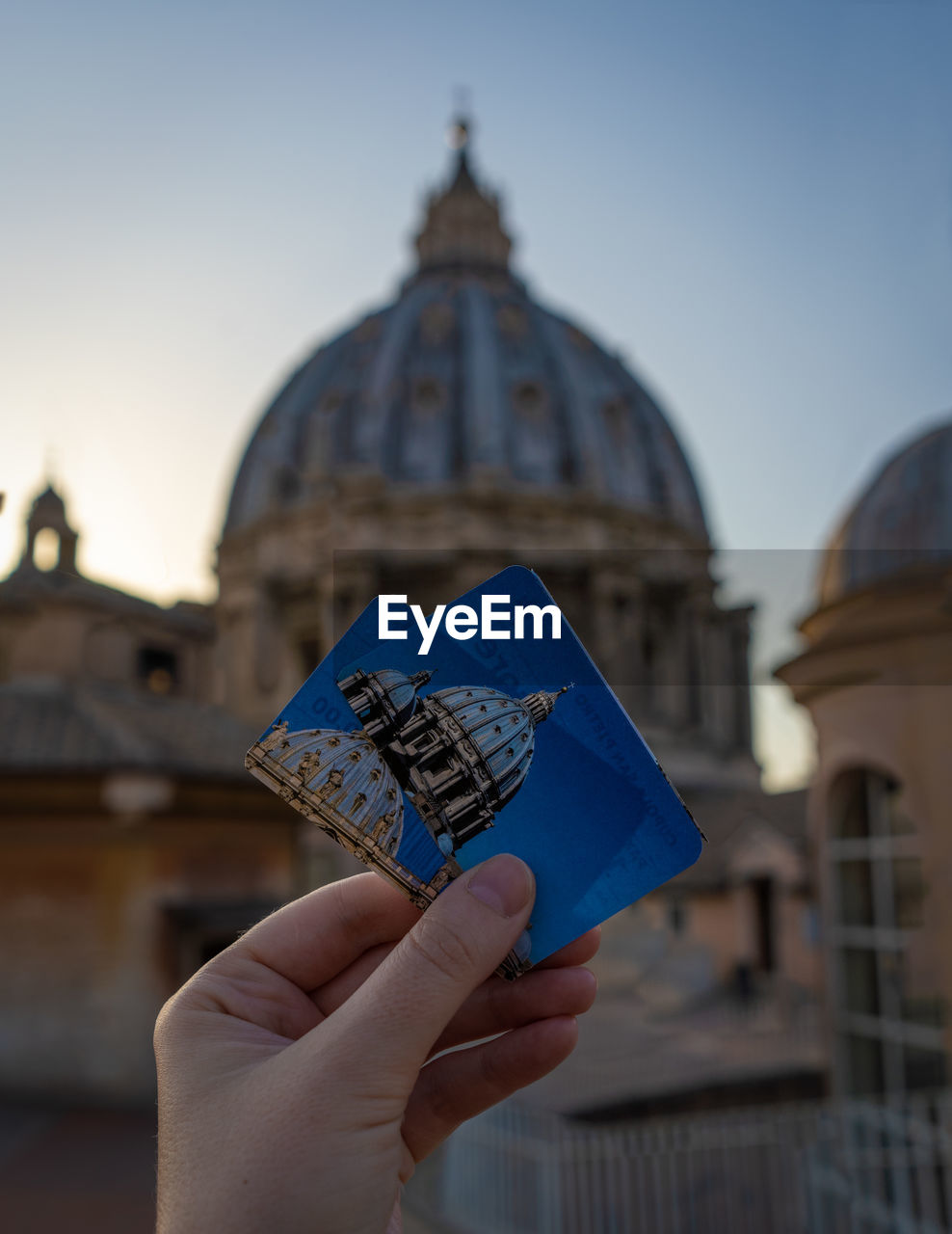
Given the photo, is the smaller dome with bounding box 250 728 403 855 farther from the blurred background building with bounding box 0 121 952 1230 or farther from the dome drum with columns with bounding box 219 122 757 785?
the dome drum with columns with bounding box 219 122 757 785

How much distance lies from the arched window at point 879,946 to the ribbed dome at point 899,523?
1.42 metres

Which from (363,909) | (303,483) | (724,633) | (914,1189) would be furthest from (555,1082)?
(303,483)

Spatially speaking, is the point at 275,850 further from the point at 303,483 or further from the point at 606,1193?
the point at 303,483

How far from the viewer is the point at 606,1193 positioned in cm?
739

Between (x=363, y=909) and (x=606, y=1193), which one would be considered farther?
(x=606, y=1193)

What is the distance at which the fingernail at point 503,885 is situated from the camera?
1551mm

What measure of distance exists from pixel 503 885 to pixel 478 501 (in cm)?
3334

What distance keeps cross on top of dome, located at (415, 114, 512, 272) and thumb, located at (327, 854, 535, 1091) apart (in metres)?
48.9

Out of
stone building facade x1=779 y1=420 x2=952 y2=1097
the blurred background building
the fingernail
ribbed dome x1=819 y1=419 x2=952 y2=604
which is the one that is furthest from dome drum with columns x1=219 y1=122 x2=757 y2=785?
the fingernail

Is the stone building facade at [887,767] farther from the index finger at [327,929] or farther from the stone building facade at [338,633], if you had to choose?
the index finger at [327,929]

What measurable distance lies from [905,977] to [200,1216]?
21.0 ft

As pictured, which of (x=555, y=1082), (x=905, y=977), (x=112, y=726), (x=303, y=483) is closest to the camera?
(x=905, y=977)

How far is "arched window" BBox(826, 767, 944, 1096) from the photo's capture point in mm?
6586

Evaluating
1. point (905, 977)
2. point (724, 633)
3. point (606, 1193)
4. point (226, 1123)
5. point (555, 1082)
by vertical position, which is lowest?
point (555, 1082)
